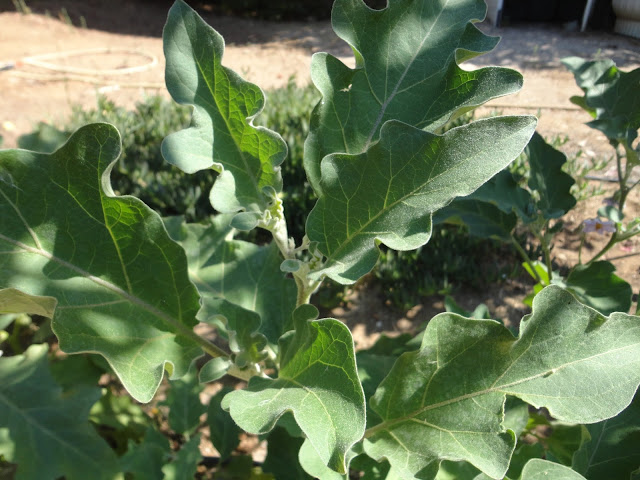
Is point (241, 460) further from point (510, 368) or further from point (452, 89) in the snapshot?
point (452, 89)

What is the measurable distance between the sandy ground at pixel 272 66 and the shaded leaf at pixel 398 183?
179 centimetres

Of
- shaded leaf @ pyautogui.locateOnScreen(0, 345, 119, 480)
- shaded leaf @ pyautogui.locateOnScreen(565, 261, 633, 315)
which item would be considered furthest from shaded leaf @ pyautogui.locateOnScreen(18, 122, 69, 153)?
shaded leaf @ pyautogui.locateOnScreen(565, 261, 633, 315)

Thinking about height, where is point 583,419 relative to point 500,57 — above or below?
above

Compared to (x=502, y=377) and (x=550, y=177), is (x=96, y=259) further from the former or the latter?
(x=550, y=177)

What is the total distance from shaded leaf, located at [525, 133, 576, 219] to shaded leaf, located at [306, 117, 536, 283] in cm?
101

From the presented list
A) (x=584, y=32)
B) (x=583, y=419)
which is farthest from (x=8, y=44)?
(x=583, y=419)

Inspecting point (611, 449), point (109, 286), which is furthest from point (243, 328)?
point (611, 449)

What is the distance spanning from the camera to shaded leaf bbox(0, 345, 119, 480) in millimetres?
1351

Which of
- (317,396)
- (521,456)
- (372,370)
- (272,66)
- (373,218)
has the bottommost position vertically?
(272,66)

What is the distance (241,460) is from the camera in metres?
1.75

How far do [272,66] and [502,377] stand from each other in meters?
7.32

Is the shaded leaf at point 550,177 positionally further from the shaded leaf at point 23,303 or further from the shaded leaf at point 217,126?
the shaded leaf at point 23,303

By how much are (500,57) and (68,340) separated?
7.06 meters

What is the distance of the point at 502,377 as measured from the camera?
879 millimetres
